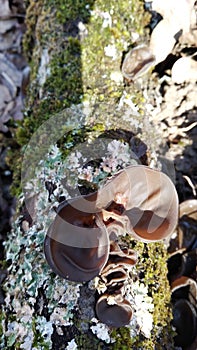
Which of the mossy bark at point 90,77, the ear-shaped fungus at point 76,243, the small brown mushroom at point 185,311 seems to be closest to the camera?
the ear-shaped fungus at point 76,243

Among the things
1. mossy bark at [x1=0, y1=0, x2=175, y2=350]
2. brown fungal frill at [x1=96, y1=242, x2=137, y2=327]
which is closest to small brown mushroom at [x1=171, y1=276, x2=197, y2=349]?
mossy bark at [x1=0, y1=0, x2=175, y2=350]

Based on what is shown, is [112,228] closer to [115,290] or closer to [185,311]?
[115,290]

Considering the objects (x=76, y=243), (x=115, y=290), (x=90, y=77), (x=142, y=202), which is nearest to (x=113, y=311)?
(x=115, y=290)

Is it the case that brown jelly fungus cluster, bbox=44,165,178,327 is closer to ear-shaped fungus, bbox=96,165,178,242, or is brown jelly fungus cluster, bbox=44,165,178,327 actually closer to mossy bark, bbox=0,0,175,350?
ear-shaped fungus, bbox=96,165,178,242

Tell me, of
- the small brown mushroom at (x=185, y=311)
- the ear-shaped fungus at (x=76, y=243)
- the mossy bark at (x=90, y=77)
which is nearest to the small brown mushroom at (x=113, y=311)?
the ear-shaped fungus at (x=76, y=243)

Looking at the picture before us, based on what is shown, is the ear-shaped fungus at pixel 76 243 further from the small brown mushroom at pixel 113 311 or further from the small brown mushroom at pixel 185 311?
the small brown mushroom at pixel 185 311

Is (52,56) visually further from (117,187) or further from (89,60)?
(117,187)

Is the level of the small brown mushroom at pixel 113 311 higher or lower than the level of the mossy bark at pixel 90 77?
lower

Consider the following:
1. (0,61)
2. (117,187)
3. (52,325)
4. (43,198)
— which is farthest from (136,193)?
(0,61)
